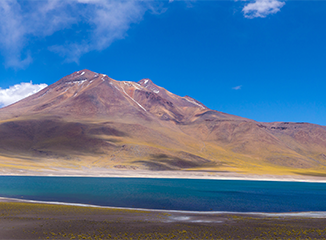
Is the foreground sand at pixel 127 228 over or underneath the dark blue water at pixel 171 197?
over

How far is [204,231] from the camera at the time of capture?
2345 centimetres

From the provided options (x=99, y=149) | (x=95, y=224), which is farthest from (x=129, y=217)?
(x=99, y=149)

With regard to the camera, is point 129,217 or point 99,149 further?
point 99,149

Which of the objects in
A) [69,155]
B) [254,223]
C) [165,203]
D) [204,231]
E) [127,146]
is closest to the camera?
[204,231]

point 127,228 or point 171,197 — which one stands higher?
point 127,228

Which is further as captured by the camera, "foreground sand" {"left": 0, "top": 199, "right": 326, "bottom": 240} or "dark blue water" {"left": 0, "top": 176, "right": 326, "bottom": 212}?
"dark blue water" {"left": 0, "top": 176, "right": 326, "bottom": 212}

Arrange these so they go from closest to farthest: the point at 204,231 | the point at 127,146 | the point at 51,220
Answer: the point at 204,231, the point at 51,220, the point at 127,146

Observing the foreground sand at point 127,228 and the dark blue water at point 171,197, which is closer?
the foreground sand at point 127,228

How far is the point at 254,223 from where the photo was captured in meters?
27.7

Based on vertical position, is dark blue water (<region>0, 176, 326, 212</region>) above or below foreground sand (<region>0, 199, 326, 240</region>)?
below

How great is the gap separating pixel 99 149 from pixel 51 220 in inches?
6831

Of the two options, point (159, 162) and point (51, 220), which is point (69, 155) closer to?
point (159, 162)

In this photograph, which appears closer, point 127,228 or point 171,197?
point 127,228

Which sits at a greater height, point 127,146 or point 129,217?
point 127,146
